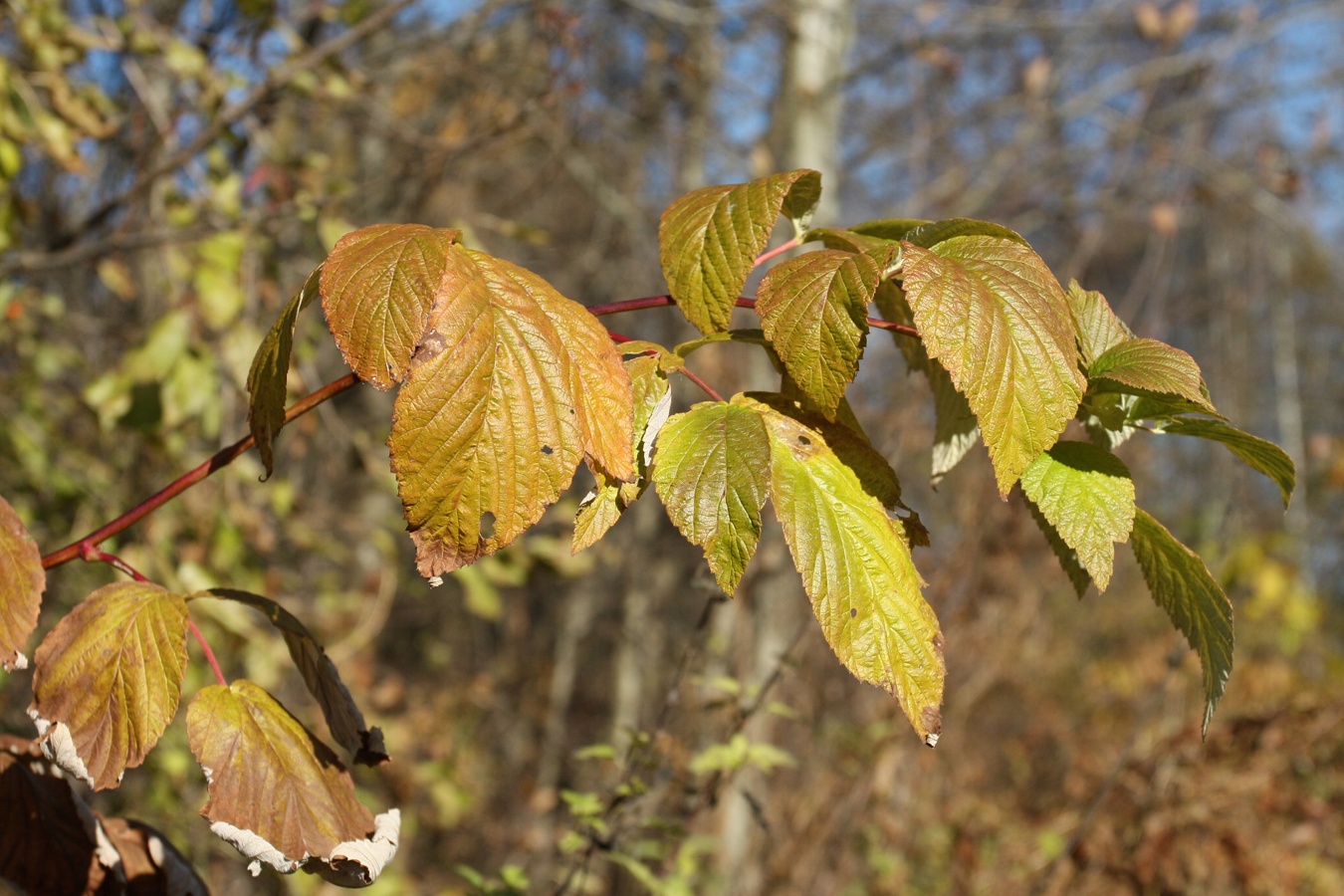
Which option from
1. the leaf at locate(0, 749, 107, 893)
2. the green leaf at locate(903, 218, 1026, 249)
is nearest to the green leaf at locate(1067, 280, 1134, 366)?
the green leaf at locate(903, 218, 1026, 249)

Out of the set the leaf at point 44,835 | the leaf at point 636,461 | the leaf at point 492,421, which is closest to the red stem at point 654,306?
the leaf at point 636,461

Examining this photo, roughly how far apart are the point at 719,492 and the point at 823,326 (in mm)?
172

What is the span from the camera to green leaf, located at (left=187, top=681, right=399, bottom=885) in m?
0.96

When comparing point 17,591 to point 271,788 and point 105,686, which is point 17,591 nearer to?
point 105,686

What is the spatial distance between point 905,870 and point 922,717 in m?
3.94

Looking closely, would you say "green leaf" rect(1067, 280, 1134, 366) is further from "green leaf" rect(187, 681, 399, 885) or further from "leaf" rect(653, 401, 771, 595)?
"green leaf" rect(187, 681, 399, 885)

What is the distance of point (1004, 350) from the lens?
2.89ft

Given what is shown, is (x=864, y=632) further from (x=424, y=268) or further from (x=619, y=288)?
(x=619, y=288)

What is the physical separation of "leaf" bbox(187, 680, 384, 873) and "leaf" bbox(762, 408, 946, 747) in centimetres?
54

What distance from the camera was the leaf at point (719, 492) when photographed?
865 mm

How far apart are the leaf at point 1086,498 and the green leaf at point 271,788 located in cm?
75

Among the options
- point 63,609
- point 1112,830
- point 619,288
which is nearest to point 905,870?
point 1112,830

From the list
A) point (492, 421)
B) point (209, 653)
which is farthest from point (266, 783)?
point (492, 421)

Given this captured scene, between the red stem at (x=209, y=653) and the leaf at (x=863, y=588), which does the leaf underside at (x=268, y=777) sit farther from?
the leaf at (x=863, y=588)
